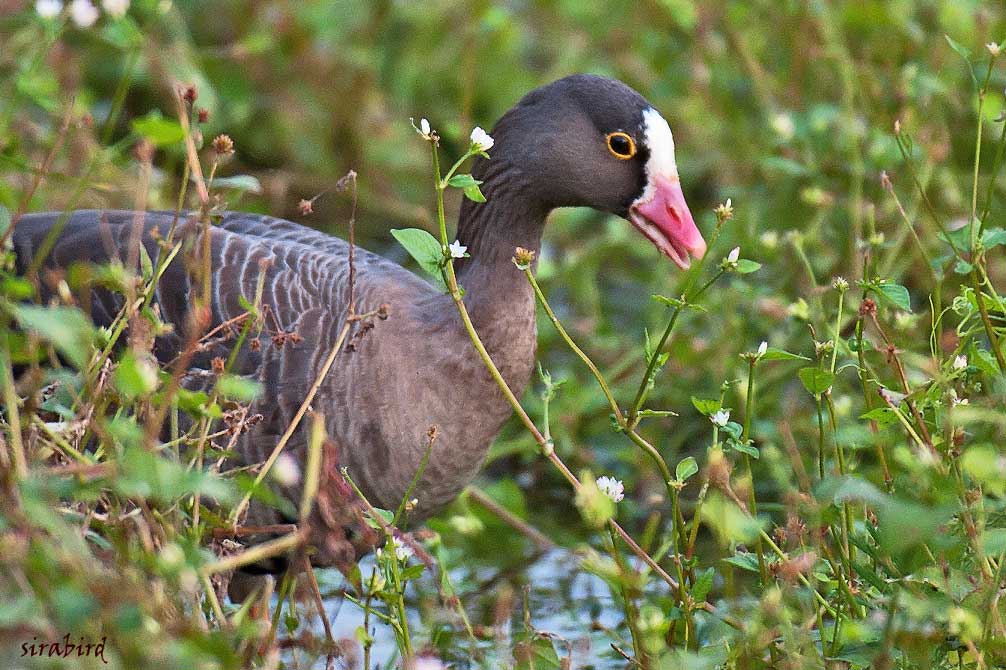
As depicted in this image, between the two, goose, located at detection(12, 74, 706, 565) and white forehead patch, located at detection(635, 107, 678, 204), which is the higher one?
white forehead patch, located at detection(635, 107, 678, 204)

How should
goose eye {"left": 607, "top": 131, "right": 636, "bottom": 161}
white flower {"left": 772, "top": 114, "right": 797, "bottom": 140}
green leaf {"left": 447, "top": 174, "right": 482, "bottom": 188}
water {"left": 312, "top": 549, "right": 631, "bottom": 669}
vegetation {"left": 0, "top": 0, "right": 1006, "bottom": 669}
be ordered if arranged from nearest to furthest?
vegetation {"left": 0, "top": 0, "right": 1006, "bottom": 669}
green leaf {"left": 447, "top": 174, "right": 482, "bottom": 188}
goose eye {"left": 607, "top": 131, "right": 636, "bottom": 161}
water {"left": 312, "top": 549, "right": 631, "bottom": 669}
white flower {"left": 772, "top": 114, "right": 797, "bottom": 140}

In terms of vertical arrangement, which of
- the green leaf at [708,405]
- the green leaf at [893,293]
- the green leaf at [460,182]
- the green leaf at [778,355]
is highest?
the green leaf at [460,182]

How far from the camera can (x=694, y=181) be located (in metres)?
6.50

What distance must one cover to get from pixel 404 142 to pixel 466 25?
0.62m

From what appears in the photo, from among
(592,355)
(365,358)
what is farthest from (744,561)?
(592,355)

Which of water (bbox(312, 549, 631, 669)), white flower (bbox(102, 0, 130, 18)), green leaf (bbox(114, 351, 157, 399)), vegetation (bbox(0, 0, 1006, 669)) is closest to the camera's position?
green leaf (bbox(114, 351, 157, 399))

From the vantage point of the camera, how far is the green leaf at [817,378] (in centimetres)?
271

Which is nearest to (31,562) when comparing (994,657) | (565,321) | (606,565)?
(606,565)

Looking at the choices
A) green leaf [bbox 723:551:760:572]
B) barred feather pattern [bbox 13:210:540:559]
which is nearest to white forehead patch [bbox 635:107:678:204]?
barred feather pattern [bbox 13:210:540:559]

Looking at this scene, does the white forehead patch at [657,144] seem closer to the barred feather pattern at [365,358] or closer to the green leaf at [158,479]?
the barred feather pattern at [365,358]

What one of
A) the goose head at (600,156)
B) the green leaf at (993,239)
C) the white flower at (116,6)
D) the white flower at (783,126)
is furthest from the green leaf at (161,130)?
the white flower at (783,126)

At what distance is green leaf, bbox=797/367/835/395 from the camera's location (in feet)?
8.87

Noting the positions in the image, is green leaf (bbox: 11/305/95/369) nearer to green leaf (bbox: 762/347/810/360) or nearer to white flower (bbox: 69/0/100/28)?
white flower (bbox: 69/0/100/28)

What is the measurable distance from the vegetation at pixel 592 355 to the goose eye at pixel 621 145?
0.34 meters
